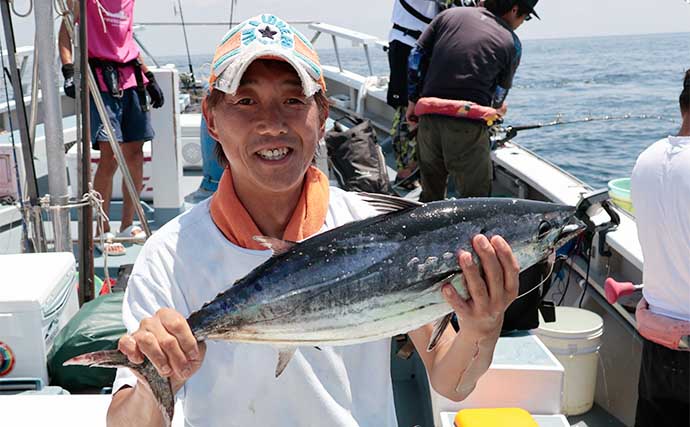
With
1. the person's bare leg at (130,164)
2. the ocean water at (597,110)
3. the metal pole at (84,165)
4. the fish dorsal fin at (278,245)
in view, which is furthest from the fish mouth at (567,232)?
the ocean water at (597,110)

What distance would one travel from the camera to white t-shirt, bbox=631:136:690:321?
9.80ft

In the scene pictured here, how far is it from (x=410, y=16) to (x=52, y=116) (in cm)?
415

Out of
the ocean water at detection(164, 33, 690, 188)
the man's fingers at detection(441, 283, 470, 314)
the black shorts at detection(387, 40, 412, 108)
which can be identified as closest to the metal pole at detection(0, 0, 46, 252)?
the man's fingers at detection(441, 283, 470, 314)

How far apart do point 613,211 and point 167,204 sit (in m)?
3.37

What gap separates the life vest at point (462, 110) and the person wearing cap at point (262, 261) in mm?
2999

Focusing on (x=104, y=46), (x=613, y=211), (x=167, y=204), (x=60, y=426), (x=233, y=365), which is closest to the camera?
(x=233, y=365)

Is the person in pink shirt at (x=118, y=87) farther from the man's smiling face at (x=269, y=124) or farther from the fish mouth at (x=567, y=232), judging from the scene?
the fish mouth at (x=567, y=232)

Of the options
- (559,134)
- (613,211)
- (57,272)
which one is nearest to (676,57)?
(559,134)

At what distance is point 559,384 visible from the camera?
2781 mm

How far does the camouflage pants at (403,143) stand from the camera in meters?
6.34

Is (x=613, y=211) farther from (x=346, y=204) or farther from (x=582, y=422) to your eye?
(x=346, y=204)

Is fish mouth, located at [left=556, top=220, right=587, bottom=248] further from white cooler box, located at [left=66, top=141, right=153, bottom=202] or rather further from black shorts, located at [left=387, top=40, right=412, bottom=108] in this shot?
black shorts, located at [left=387, top=40, right=412, bottom=108]

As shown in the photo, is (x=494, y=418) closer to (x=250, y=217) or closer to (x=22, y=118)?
(x=250, y=217)

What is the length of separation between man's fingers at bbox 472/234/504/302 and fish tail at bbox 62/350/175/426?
2.16ft
